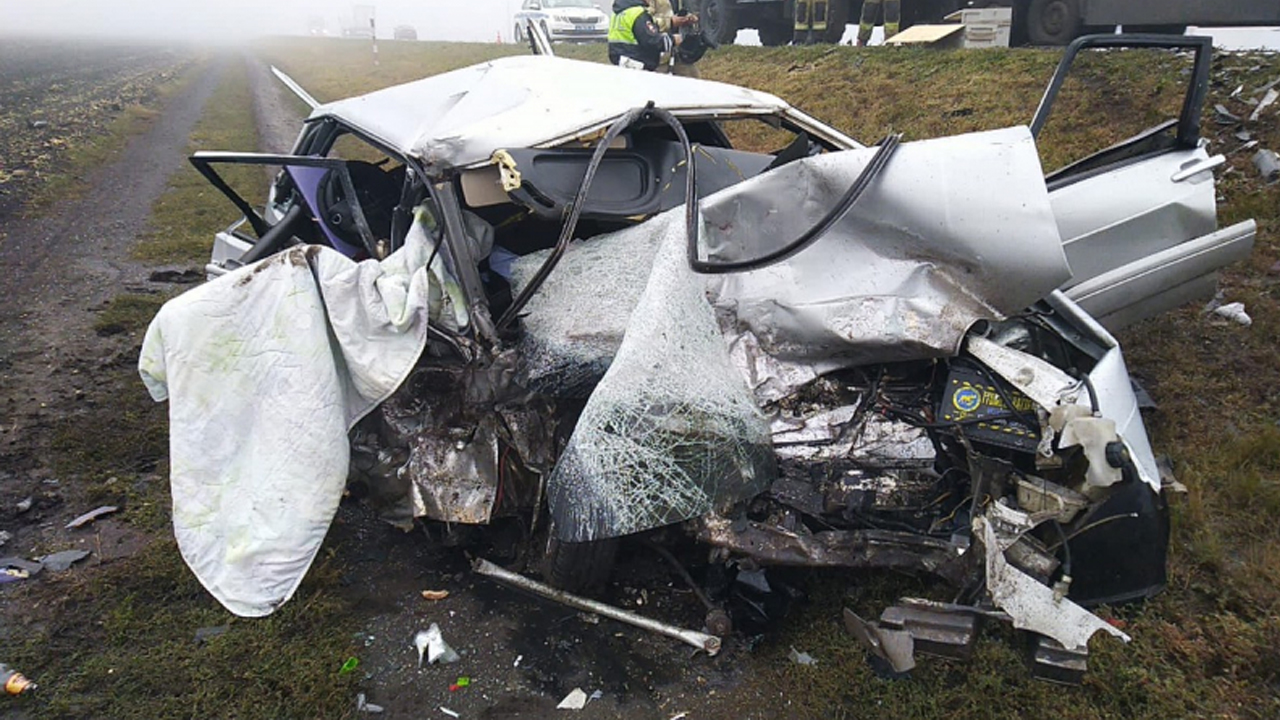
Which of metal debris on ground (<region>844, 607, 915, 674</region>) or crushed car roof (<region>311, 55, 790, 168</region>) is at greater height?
crushed car roof (<region>311, 55, 790, 168</region>)

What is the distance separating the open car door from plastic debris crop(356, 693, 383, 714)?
246 centimetres

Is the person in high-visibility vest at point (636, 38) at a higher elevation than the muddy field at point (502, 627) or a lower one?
higher

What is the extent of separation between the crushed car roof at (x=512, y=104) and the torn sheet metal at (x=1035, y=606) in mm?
1857

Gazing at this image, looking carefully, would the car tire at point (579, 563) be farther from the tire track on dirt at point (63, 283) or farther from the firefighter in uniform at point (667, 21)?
the firefighter in uniform at point (667, 21)

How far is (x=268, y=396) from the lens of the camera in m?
2.25

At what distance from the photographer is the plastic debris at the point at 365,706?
2139mm

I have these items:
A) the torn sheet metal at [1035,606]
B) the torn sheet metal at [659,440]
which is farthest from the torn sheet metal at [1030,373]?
the torn sheet metal at [659,440]

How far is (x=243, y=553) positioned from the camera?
216 cm

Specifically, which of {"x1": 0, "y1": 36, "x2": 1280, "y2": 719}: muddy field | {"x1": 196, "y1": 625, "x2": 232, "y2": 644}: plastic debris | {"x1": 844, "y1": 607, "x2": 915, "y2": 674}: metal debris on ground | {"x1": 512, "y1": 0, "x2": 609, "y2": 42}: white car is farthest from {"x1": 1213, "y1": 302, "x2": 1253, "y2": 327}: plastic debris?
{"x1": 512, "y1": 0, "x2": 609, "y2": 42}: white car

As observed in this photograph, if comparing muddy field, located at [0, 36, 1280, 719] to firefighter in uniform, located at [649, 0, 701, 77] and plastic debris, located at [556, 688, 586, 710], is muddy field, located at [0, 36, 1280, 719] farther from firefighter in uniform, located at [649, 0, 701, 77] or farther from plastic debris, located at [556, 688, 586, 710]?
firefighter in uniform, located at [649, 0, 701, 77]

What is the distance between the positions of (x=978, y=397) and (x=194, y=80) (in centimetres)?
2503

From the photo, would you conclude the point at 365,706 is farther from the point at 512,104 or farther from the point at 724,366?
the point at 512,104

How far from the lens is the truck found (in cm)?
670

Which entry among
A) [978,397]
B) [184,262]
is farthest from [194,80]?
[978,397]
